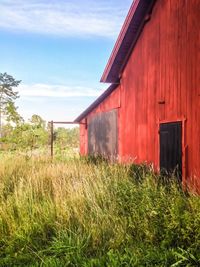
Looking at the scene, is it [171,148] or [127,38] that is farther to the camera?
[127,38]

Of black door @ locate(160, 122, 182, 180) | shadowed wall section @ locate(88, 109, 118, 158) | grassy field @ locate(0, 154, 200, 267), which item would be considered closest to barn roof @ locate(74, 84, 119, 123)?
shadowed wall section @ locate(88, 109, 118, 158)

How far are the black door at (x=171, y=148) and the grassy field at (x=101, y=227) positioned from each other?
1.99m

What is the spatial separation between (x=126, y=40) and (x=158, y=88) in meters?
2.85

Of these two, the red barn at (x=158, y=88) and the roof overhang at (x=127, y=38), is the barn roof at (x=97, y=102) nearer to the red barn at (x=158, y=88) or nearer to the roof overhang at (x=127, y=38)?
the red barn at (x=158, y=88)

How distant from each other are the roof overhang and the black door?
3610 mm

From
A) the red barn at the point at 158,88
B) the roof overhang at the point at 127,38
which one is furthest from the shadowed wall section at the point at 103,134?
the roof overhang at the point at 127,38

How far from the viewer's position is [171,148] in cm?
898

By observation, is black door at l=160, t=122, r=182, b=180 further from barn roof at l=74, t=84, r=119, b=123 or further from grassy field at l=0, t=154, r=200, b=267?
barn roof at l=74, t=84, r=119, b=123

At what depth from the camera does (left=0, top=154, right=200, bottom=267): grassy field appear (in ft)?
15.7

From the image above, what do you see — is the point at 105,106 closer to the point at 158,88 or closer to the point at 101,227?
the point at 158,88

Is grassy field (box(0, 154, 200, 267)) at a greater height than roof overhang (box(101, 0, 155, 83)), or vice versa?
roof overhang (box(101, 0, 155, 83))

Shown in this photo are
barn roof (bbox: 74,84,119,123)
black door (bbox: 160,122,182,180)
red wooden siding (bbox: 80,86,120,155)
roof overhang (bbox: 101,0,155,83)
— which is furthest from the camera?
barn roof (bbox: 74,84,119,123)

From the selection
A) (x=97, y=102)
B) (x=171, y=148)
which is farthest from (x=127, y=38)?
(x=97, y=102)

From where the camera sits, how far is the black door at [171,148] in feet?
28.0
